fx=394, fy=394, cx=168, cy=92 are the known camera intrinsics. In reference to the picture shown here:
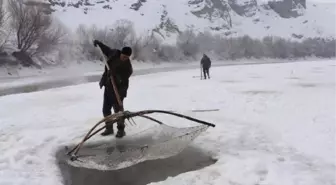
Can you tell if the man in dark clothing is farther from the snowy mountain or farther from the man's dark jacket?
the snowy mountain

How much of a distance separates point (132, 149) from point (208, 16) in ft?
409

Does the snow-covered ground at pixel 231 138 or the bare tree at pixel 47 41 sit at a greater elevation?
the bare tree at pixel 47 41

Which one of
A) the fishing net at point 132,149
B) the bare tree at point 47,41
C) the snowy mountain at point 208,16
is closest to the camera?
the fishing net at point 132,149

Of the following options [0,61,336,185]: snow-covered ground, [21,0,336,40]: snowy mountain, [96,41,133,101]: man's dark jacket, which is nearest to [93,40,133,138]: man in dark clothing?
[96,41,133,101]: man's dark jacket

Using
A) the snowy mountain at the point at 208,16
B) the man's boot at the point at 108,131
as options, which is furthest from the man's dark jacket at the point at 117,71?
the snowy mountain at the point at 208,16

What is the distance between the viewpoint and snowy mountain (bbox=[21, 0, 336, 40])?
3846 inches

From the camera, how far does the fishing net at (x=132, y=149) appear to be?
19.8 feet

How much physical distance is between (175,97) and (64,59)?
42071 mm

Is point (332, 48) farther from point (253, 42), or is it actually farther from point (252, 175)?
point (252, 175)

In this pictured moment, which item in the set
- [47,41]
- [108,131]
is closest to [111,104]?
[108,131]

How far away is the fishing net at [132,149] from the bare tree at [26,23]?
41.0 meters

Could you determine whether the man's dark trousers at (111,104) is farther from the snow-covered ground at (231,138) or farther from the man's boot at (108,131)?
the snow-covered ground at (231,138)

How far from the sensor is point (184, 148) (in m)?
6.84

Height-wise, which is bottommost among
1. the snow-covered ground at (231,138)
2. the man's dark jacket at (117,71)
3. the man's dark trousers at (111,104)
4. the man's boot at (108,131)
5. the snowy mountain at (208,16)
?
the snow-covered ground at (231,138)
